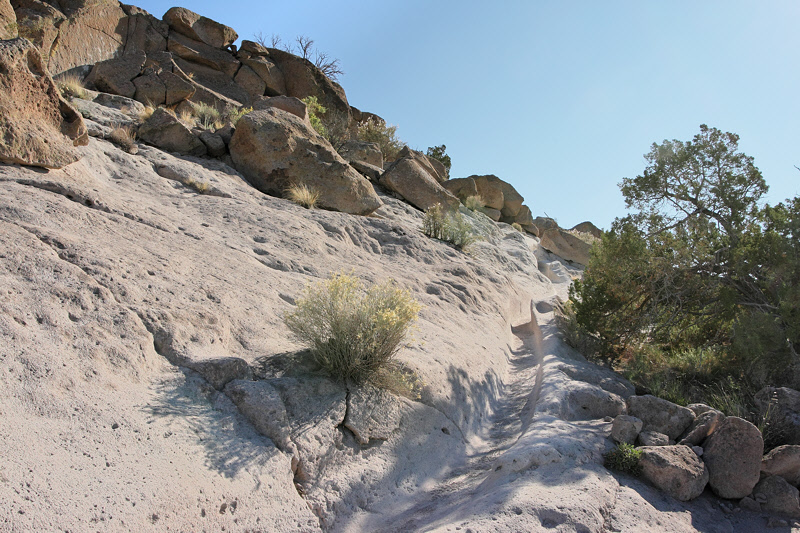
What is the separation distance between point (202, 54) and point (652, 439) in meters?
17.5

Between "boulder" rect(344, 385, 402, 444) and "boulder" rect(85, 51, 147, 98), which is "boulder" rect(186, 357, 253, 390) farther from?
"boulder" rect(85, 51, 147, 98)

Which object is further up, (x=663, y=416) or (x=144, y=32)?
(x=144, y=32)

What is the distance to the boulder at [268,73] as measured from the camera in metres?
18.1

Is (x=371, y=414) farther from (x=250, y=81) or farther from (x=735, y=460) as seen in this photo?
(x=250, y=81)

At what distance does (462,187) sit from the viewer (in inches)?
824

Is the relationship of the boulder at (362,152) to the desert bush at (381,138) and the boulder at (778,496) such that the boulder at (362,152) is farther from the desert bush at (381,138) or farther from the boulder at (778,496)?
the boulder at (778,496)

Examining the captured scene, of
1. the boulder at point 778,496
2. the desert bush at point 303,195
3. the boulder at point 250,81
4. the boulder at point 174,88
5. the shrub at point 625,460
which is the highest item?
the boulder at point 250,81

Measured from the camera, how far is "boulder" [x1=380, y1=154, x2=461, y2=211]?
583 inches

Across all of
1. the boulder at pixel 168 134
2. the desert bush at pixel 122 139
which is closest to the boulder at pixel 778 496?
the desert bush at pixel 122 139

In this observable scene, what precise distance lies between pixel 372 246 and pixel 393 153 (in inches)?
499

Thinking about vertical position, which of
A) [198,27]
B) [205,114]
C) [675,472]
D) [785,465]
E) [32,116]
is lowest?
[785,465]

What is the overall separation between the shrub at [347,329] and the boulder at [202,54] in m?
15.0

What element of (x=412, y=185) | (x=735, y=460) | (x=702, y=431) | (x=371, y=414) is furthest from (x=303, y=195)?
(x=735, y=460)

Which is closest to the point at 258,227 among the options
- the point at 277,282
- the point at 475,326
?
the point at 277,282
